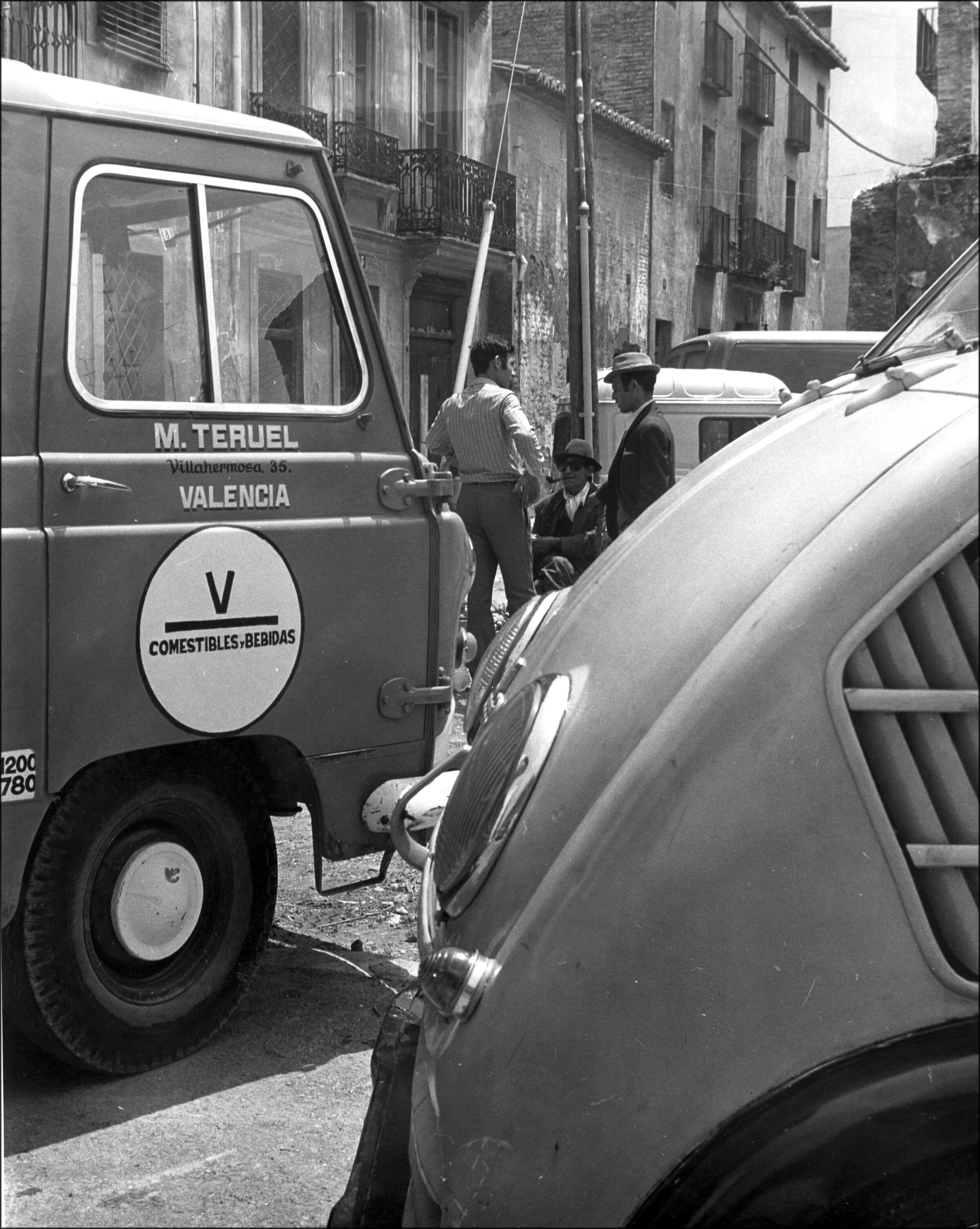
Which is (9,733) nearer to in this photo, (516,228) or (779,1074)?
(779,1074)


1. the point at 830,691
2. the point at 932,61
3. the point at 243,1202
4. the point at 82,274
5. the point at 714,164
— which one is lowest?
the point at 243,1202

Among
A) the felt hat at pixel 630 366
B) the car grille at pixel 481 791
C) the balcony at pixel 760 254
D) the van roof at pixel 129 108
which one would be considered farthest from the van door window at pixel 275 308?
the felt hat at pixel 630 366

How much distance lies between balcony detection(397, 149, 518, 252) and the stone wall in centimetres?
444

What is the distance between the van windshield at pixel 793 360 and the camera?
38.3 ft

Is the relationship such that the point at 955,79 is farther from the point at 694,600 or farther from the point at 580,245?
the point at 580,245

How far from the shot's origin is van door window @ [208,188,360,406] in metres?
3.69

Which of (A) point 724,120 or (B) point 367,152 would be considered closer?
(A) point 724,120

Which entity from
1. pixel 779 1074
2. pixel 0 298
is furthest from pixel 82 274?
pixel 779 1074

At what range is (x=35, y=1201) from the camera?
9.79 feet

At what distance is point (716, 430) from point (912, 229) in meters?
10.2

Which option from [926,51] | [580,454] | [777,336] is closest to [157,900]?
[926,51]

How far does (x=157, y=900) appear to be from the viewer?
3621 millimetres

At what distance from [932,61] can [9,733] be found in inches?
91.1

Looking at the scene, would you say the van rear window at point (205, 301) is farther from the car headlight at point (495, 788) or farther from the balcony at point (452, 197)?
the balcony at point (452, 197)
